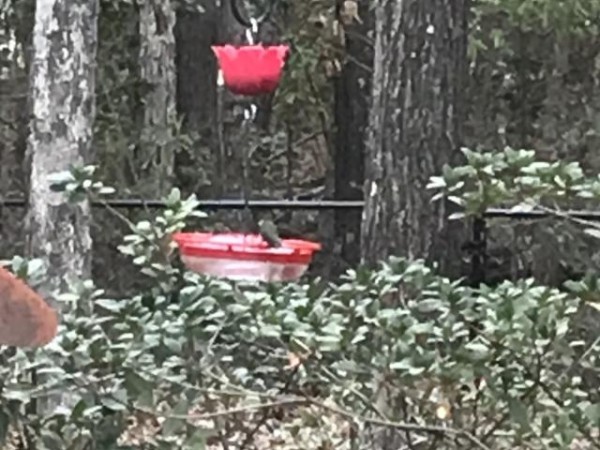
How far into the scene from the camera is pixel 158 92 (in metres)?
9.42

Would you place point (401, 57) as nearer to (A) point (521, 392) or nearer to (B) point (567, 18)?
(A) point (521, 392)

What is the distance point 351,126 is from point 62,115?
5.50 metres

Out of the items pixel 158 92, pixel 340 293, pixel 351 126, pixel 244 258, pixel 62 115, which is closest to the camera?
pixel 244 258

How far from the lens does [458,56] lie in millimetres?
Answer: 5090

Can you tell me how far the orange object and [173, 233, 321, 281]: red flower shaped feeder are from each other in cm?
91

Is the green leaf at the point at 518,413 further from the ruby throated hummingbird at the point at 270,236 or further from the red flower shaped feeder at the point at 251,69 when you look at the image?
the red flower shaped feeder at the point at 251,69

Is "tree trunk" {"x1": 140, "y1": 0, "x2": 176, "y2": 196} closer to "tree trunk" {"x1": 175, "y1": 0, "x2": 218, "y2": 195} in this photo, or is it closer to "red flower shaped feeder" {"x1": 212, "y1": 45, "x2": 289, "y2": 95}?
"tree trunk" {"x1": 175, "y1": 0, "x2": 218, "y2": 195}

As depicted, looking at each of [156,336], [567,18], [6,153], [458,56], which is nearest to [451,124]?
[458,56]

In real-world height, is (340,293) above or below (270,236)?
below

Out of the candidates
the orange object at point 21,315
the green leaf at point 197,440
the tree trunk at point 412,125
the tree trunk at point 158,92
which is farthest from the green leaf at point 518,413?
the tree trunk at point 158,92

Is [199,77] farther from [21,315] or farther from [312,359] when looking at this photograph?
[21,315]

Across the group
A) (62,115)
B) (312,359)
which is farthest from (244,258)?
(62,115)

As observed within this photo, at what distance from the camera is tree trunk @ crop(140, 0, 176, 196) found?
9.21 meters

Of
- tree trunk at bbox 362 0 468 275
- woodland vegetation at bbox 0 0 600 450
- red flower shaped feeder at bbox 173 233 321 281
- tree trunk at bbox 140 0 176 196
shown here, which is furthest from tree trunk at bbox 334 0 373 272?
red flower shaped feeder at bbox 173 233 321 281
